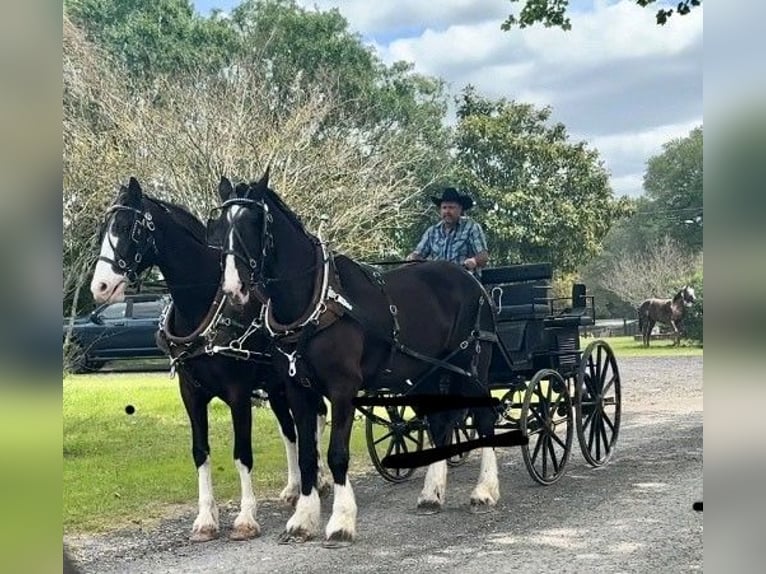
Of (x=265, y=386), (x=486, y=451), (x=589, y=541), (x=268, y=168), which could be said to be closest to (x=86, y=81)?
(x=268, y=168)

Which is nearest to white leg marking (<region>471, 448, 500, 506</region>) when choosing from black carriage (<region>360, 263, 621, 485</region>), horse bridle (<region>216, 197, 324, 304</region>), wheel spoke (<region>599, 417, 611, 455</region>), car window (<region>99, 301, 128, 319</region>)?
black carriage (<region>360, 263, 621, 485</region>)

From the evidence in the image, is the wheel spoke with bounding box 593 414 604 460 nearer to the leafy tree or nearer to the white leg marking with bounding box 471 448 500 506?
the white leg marking with bounding box 471 448 500 506

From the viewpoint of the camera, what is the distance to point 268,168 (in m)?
3.78

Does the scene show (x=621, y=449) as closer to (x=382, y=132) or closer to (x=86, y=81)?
(x=382, y=132)

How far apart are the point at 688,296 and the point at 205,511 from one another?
2261 millimetres

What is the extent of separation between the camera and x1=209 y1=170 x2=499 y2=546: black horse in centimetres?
375

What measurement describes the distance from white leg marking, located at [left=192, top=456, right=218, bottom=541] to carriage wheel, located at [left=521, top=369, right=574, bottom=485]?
1.52 meters

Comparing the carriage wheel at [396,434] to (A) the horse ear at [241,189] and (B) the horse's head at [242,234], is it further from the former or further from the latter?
(A) the horse ear at [241,189]

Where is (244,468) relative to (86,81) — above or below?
below

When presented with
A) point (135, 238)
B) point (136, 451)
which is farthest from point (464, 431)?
point (135, 238)

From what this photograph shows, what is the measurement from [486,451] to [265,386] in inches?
44.4

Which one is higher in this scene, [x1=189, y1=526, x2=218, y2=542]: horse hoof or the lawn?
the lawn

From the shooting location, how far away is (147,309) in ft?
13.0
